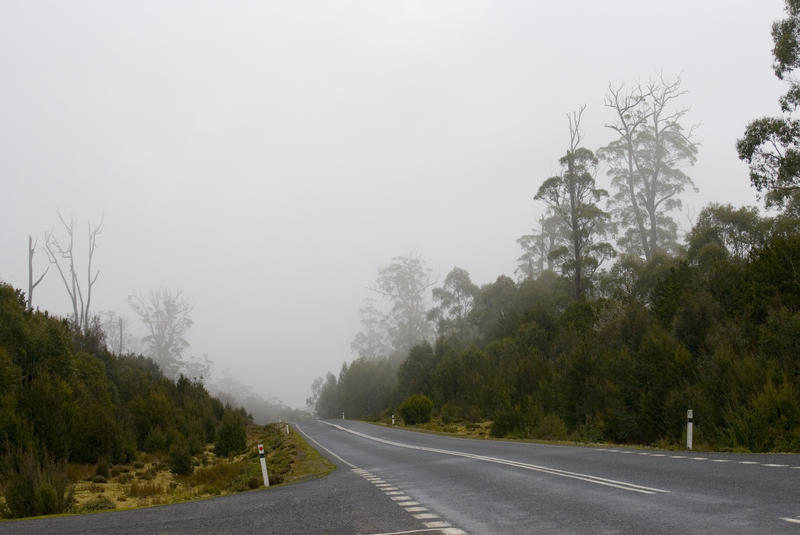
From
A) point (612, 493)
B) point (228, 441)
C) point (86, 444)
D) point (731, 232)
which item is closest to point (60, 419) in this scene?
point (86, 444)

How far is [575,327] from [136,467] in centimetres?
2488

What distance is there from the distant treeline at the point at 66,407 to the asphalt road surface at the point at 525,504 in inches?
269

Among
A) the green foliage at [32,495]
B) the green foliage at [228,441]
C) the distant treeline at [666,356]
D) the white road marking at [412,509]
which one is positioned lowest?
the green foliage at [228,441]

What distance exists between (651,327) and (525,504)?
20975 mm

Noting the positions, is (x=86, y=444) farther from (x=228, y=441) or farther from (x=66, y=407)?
(x=228, y=441)

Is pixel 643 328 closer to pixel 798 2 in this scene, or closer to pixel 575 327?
pixel 575 327

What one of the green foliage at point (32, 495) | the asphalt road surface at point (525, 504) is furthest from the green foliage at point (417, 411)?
the green foliage at point (32, 495)

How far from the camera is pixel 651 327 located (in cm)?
2669

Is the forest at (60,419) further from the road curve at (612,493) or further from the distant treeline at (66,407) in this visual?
the road curve at (612,493)

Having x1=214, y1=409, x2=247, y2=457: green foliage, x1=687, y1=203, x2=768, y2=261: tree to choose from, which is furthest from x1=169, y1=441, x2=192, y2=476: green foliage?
x1=687, y1=203, x2=768, y2=261: tree

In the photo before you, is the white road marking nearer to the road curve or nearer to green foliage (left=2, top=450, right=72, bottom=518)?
the road curve

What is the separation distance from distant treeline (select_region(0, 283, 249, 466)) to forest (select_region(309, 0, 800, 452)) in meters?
15.9

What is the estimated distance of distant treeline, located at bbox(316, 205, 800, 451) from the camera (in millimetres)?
17188

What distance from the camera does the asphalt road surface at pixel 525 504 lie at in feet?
20.6
